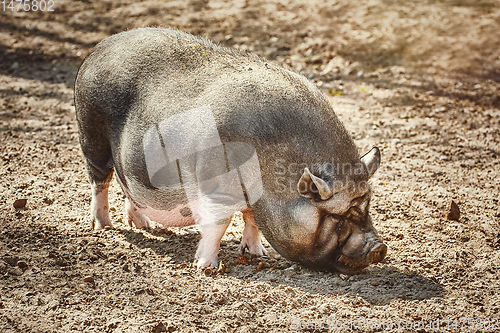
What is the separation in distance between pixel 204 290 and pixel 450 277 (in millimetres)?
1955

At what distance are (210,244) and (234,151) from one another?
85 centimetres

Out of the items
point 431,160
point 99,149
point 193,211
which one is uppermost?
point 99,149

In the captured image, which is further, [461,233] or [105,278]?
[461,233]

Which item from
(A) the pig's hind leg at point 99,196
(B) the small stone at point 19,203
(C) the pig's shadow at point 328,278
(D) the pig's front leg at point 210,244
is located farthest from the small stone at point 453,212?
(B) the small stone at point 19,203

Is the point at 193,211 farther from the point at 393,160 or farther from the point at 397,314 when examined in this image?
the point at 393,160

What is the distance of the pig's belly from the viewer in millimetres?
4473

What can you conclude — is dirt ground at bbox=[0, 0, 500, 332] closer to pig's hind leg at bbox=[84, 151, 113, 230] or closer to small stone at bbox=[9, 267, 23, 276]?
small stone at bbox=[9, 267, 23, 276]

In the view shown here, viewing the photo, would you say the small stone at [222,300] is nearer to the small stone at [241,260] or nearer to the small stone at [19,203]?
the small stone at [241,260]

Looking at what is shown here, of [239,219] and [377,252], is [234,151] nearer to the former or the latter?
[377,252]

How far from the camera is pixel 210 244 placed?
4.32 metres

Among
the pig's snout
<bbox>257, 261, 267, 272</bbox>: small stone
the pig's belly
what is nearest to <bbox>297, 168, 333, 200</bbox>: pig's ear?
the pig's snout

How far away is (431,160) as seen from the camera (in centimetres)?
687

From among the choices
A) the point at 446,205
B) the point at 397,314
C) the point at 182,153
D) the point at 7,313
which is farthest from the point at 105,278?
the point at 446,205

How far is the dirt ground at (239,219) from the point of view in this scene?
3.66 metres
